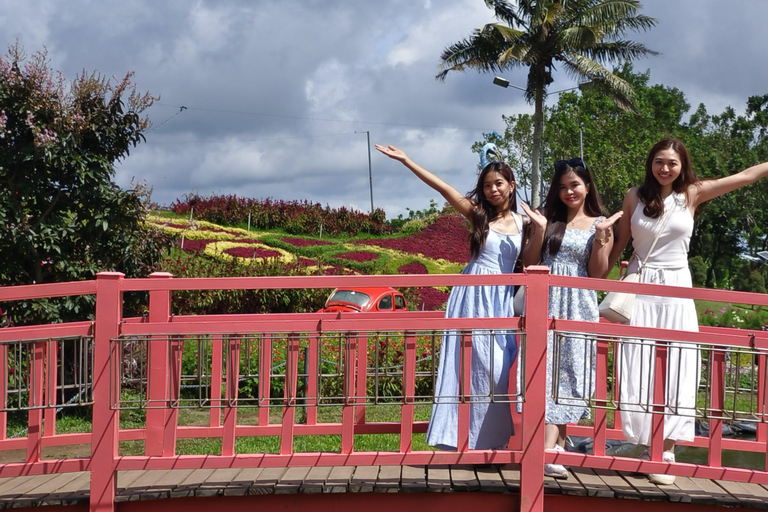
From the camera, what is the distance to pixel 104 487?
412 cm

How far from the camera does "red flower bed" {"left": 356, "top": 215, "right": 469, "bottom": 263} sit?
25.1 meters

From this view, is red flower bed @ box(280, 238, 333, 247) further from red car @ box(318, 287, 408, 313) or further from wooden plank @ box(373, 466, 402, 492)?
wooden plank @ box(373, 466, 402, 492)

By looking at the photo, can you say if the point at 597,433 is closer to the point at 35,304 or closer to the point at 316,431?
the point at 316,431

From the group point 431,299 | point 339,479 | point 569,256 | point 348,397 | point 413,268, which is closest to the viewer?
point 348,397

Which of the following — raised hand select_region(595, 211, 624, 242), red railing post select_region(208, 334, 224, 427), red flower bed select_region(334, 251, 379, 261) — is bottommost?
red railing post select_region(208, 334, 224, 427)

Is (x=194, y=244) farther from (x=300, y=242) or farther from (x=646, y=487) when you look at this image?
(x=646, y=487)

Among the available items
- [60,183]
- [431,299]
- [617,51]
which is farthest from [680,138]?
[60,183]

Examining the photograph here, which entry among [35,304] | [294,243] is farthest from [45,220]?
[294,243]

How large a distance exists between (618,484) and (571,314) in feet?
3.34

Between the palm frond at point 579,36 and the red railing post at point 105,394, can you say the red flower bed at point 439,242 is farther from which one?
the red railing post at point 105,394

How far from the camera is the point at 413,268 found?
862 inches

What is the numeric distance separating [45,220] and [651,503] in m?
7.00

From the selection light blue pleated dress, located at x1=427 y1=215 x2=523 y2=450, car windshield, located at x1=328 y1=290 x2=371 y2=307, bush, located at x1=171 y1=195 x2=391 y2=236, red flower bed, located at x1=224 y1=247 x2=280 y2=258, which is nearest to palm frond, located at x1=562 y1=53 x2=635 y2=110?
bush, located at x1=171 y1=195 x2=391 y2=236

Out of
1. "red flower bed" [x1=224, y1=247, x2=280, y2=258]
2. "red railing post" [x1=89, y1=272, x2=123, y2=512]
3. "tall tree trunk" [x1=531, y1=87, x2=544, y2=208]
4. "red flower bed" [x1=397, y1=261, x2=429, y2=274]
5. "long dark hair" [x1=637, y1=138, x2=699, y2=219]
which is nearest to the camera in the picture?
"red railing post" [x1=89, y1=272, x2=123, y2=512]
